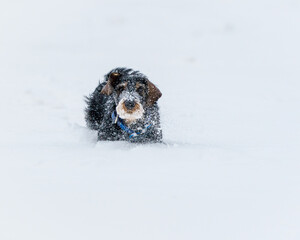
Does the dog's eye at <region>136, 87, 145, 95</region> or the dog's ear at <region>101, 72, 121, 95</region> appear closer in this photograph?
the dog's eye at <region>136, 87, 145, 95</region>

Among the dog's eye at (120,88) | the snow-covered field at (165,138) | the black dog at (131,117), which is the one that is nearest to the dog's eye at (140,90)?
the black dog at (131,117)

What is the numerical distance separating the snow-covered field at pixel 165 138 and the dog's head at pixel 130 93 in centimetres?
29

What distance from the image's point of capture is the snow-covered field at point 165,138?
8.13 ft

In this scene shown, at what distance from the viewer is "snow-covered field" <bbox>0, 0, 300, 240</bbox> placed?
248 cm

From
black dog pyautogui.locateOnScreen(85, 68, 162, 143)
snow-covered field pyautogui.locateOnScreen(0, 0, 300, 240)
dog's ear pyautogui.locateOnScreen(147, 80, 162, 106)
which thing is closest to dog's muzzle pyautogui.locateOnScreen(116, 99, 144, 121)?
black dog pyautogui.locateOnScreen(85, 68, 162, 143)

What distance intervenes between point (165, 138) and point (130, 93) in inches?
32.7

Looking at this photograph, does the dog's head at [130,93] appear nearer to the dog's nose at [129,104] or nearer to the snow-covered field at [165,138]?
the dog's nose at [129,104]

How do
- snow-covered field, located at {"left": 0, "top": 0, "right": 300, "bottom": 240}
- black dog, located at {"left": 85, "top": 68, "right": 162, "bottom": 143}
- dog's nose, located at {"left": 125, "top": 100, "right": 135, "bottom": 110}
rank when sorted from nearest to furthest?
snow-covered field, located at {"left": 0, "top": 0, "right": 300, "bottom": 240}, dog's nose, located at {"left": 125, "top": 100, "right": 135, "bottom": 110}, black dog, located at {"left": 85, "top": 68, "right": 162, "bottom": 143}

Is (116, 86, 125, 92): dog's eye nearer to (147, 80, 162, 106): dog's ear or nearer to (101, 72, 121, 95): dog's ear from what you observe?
(101, 72, 121, 95): dog's ear

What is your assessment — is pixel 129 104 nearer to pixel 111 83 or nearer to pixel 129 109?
pixel 129 109

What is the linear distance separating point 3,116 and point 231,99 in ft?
10.7

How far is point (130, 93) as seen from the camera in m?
4.25

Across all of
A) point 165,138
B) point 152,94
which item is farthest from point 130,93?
point 165,138

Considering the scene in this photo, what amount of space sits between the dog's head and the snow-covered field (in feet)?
0.96
